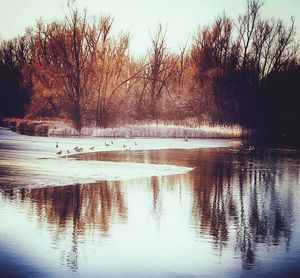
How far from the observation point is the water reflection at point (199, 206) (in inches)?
302

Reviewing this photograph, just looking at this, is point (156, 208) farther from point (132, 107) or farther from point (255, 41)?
point (255, 41)

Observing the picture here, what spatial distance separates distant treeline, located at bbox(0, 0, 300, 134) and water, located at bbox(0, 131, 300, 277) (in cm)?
2518

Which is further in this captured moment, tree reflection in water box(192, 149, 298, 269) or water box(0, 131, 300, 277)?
tree reflection in water box(192, 149, 298, 269)

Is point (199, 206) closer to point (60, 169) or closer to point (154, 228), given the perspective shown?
point (154, 228)

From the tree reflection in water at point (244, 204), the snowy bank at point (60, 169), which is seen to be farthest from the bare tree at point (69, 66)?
the tree reflection in water at point (244, 204)

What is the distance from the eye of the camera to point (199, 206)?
33.8ft

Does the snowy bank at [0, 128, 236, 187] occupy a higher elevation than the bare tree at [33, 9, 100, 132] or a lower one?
lower

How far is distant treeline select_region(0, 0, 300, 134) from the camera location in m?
38.3

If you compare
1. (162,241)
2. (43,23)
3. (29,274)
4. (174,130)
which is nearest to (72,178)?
(162,241)

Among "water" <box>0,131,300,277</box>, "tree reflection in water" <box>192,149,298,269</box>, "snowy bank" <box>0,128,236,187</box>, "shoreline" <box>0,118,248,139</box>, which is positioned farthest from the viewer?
"shoreline" <box>0,118,248,139</box>

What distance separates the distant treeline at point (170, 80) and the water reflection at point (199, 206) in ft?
76.9

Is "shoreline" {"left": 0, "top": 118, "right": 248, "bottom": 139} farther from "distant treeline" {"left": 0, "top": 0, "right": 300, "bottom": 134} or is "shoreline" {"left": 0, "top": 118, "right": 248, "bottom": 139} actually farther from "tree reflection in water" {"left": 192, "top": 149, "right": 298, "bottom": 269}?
"tree reflection in water" {"left": 192, "top": 149, "right": 298, "bottom": 269}

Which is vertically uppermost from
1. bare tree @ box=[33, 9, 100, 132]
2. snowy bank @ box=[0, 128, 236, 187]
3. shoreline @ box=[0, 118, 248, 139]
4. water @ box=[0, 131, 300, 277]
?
bare tree @ box=[33, 9, 100, 132]

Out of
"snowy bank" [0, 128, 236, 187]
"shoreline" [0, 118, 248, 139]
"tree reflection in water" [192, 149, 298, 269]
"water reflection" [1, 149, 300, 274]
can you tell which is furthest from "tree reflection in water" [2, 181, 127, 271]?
"shoreline" [0, 118, 248, 139]
